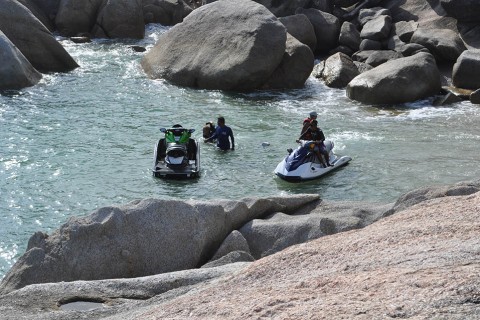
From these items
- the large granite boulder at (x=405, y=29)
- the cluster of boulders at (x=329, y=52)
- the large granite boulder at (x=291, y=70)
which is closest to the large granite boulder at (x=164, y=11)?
the cluster of boulders at (x=329, y=52)

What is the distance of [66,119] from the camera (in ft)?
87.7

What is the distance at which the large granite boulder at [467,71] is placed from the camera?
30.7 meters

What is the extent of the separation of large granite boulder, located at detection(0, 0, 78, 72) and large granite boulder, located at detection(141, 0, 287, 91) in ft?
10.7

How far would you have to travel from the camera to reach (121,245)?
12312 mm

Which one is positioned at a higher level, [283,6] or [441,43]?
[283,6]

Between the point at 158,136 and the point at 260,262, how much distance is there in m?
16.8

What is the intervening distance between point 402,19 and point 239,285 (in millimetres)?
31351

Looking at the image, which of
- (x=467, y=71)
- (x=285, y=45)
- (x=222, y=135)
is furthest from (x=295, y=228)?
(x=467, y=71)

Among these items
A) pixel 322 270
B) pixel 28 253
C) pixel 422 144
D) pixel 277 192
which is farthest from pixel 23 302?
pixel 422 144

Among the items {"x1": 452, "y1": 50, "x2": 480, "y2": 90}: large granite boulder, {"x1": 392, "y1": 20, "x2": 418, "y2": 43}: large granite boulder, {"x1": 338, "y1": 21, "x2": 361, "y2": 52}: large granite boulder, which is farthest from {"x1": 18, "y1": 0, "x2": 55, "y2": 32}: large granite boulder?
{"x1": 452, "y1": 50, "x2": 480, "y2": 90}: large granite boulder

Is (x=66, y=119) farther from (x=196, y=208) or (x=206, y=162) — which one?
(x=196, y=208)

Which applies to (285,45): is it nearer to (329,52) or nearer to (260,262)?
(329,52)

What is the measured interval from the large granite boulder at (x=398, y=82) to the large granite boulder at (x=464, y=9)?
5525 mm

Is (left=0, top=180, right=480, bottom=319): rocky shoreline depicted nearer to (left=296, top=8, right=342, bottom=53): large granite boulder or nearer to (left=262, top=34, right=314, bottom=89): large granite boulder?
(left=262, top=34, right=314, bottom=89): large granite boulder
